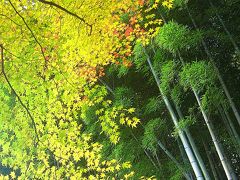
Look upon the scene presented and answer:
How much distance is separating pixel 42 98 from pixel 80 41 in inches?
42.9

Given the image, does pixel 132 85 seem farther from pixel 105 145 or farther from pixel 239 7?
pixel 239 7

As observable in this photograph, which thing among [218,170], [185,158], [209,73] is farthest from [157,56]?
[218,170]

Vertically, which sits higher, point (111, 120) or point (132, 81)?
point (132, 81)

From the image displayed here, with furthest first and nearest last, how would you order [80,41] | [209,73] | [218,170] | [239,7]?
[218,170] → [239,7] → [80,41] → [209,73]

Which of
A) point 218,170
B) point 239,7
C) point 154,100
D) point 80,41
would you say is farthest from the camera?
point 218,170

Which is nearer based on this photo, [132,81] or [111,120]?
[111,120]

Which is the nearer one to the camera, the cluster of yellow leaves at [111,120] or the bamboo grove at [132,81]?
the bamboo grove at [132,81]

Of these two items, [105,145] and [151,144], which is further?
[105,145]

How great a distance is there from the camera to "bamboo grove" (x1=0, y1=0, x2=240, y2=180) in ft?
13.1

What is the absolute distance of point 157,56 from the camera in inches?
222

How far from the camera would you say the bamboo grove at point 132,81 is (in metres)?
3.98

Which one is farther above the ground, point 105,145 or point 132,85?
point 132,85

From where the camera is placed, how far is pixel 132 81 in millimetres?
7172

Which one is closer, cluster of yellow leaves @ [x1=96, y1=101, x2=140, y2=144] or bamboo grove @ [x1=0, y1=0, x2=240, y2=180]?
bamboo grove @ [x1=0, y1=0, x2=240, y2=180]
